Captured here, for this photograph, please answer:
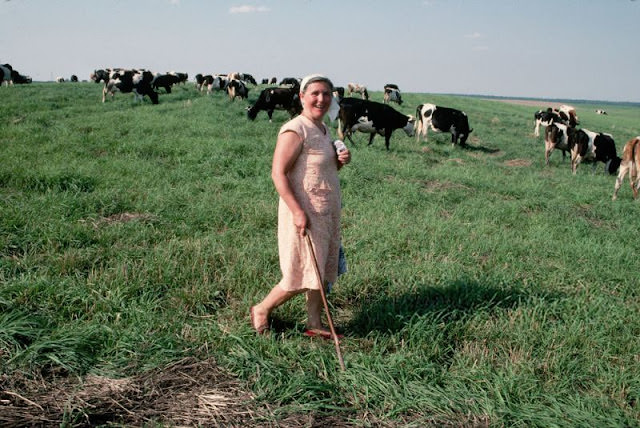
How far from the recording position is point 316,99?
293 cm

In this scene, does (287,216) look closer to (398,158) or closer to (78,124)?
(398,158)

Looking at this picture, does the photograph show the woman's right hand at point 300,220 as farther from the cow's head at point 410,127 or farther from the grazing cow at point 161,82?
the grazing cow at point 161,82

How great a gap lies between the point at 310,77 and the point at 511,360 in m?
2.30

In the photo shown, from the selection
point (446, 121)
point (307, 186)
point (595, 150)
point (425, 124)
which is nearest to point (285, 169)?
point (307, 186)

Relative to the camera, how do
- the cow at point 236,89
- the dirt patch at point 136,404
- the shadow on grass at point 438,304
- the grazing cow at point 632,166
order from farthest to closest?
the cow at point 236,89, the grazing cow at point 632,166, the shadow on grass at point 438,304, the dirt patch at point 136,404

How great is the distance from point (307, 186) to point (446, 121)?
1428 cm

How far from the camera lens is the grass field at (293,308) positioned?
2453mm

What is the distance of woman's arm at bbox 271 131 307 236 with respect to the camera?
112 inches

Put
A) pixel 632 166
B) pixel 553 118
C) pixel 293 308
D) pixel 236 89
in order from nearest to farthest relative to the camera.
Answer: pixel 293 308 < pixel 632 166 < pixel 553 118 < pixel 236 89

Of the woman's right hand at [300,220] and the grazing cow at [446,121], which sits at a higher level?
the grazing cow at [446,121]

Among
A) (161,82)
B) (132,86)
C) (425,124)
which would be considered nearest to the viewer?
(425,124)

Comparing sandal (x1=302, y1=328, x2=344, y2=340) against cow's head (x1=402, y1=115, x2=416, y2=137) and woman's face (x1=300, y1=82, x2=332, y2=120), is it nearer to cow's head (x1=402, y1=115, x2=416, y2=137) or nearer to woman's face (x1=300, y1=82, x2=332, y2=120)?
woman's face (x1=300, y1=82, x2=332, y2=120)

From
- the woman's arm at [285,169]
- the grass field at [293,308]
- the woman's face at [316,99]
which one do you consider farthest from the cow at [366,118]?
the woman's arm at [285,169]

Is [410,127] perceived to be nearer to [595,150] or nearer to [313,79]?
[595,150]
